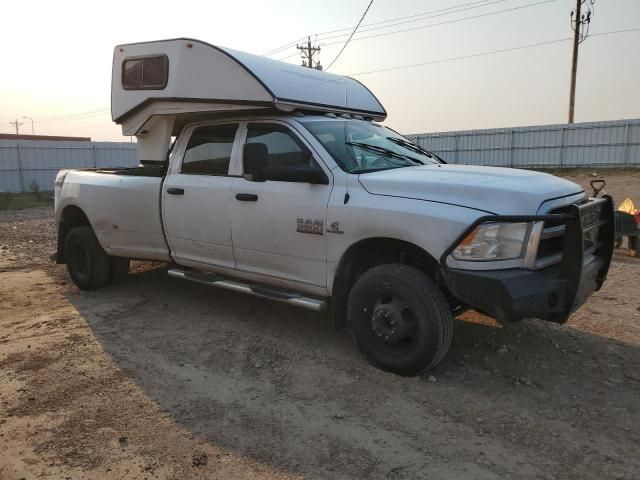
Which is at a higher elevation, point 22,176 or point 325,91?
point 325,91

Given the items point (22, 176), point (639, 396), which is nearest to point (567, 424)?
point (639, 396)

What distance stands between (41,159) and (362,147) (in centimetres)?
2379

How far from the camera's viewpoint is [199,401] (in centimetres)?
362

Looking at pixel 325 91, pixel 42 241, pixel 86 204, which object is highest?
pixel 325 91

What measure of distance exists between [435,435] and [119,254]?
14.3 feet

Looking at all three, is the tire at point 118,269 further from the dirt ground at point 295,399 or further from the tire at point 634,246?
the tire at point 634,246

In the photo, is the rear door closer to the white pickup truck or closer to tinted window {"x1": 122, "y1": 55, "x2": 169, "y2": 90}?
the white pickup truck

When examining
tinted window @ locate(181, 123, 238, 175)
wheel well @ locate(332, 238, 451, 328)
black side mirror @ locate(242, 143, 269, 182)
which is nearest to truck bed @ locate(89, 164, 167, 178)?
tinted window @ locate(181, 123, 238, 175)

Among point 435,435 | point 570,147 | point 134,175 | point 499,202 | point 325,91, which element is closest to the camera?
point 435,435

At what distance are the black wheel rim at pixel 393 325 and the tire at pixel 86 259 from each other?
3.87 m

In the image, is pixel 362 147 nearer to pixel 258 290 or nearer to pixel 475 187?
pixel 475 187

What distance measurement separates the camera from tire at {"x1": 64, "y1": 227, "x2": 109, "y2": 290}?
633 centimetres

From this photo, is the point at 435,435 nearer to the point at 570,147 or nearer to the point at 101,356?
the point at 101,356

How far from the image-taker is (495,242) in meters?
3.37
